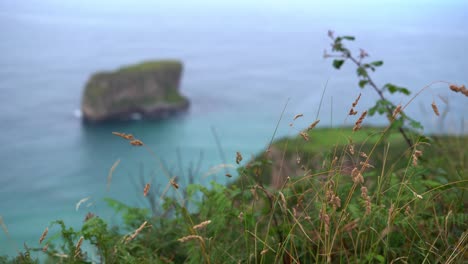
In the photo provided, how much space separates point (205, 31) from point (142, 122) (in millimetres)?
52314

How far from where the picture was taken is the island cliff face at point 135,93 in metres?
62.1

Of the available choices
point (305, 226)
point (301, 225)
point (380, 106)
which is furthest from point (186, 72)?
point (301, 225)

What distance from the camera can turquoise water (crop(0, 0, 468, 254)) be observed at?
164ft

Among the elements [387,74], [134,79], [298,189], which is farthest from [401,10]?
[298,189]

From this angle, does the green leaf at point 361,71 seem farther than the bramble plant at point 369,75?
Yes

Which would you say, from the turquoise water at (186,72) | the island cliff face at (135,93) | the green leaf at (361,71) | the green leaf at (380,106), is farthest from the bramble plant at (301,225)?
the island cliff face at (135,93)

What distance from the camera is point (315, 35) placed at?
96.6 metres

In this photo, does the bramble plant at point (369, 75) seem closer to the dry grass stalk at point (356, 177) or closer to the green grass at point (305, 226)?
the green grass at point (305, 226)

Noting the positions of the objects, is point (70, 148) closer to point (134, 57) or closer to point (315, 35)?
point (134, 57)

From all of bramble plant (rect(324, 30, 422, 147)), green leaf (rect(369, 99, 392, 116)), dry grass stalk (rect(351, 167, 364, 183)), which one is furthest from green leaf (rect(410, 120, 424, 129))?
dry grass stalk (rect(351, 167, 364, 183))

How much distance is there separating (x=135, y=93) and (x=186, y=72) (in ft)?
86.9

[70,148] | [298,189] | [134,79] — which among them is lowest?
[70,148]

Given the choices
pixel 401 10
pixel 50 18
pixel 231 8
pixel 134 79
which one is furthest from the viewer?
pixel 231 8

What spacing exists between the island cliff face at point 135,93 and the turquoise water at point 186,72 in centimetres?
196
